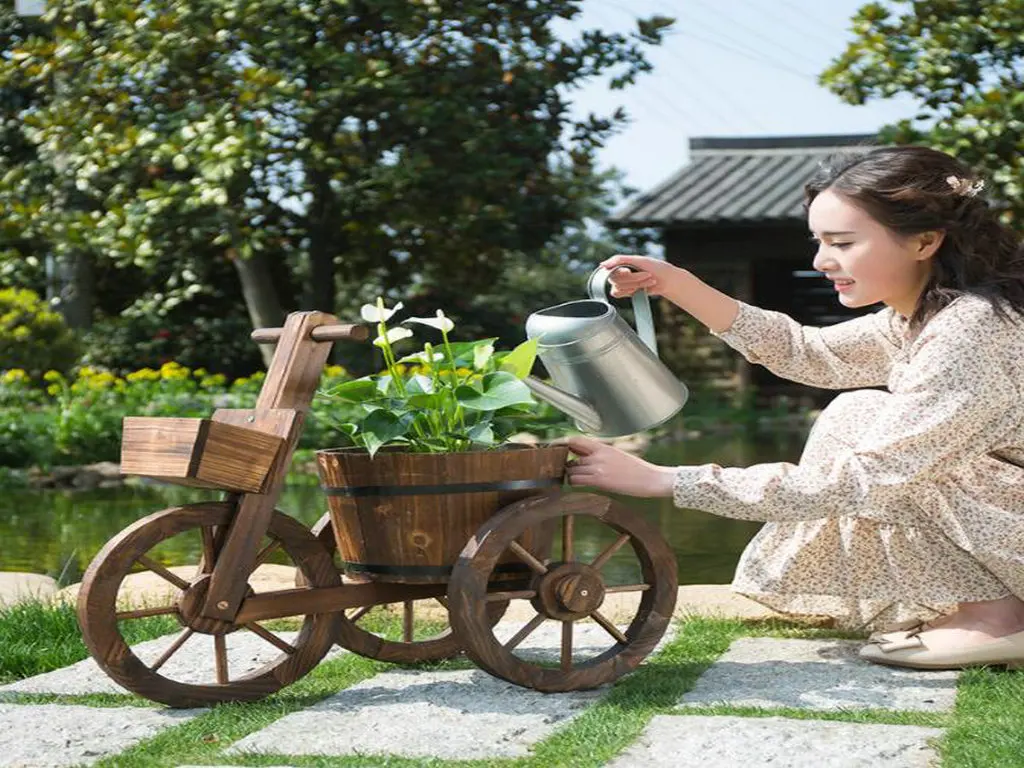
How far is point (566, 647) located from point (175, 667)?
0.85 m

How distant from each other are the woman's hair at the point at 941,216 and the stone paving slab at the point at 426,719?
3.45 ft

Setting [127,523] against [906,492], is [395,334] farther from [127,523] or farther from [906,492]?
[127,523]

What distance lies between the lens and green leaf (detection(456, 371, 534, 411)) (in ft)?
8.25

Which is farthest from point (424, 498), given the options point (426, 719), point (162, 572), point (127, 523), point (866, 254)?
point (127, 523)

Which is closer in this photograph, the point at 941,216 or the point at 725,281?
the point at 941,216

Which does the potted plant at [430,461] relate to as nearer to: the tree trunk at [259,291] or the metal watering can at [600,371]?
the metal watering can at [600,371]

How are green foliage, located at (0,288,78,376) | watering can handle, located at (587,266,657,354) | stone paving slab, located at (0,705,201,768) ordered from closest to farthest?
stone paving slab, located at (0,705,201,768), watering can handle, located at (587,266,657,354), green foliage, located at (0,288,78,376)

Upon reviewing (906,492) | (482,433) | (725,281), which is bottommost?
(906,492)

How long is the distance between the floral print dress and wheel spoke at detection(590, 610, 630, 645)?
27 cm

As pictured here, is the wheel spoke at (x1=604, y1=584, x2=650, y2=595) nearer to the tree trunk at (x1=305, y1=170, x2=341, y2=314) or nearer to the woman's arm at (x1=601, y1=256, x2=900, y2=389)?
the woman's arm at (x1=601, y1=256, x2=900, y2=389)

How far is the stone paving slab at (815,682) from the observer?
97.1 inches

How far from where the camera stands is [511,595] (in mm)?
2574

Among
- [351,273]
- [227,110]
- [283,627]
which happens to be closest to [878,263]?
[283,627]

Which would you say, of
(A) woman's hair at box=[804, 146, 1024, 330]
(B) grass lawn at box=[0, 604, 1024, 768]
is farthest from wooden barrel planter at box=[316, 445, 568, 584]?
(A) woman's hair at box=[804, 146, 1024, 330]
